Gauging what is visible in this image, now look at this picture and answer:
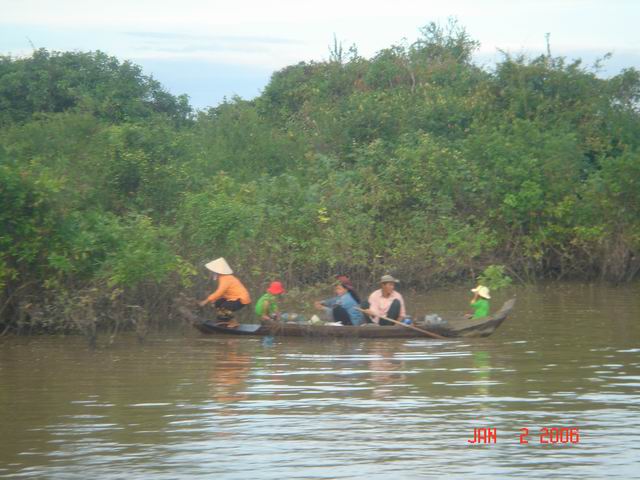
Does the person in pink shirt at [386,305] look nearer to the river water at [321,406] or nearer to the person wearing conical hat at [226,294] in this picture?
the river water at [321,406]

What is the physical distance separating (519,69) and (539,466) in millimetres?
20034

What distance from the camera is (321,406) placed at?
9406mm

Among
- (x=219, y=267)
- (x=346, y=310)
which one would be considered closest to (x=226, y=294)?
(x=219, y=267)

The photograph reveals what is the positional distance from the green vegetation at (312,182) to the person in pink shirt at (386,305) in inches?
93.9

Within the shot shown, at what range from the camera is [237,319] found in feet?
51.4

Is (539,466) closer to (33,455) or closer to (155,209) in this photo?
(33,455)

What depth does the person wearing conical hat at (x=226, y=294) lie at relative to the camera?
47.7ft

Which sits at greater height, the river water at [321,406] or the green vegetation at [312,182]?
the green vegetation at [312,182]

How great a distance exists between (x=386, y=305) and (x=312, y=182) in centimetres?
777

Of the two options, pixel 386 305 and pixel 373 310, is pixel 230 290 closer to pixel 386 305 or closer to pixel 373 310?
pixel 373 310
